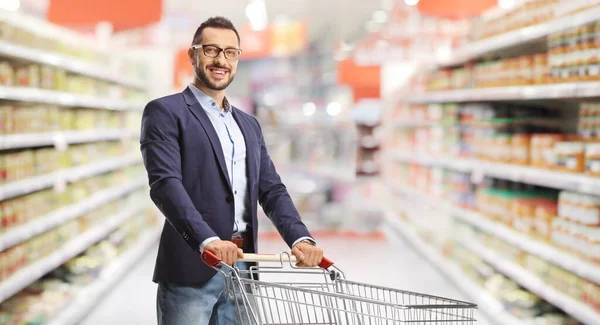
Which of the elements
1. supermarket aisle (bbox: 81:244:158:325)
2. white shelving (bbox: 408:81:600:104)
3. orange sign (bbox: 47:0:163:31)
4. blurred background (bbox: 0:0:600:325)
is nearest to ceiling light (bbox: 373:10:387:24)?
blurred background (bbox: 0:0:600:325)

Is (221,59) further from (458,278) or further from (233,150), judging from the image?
(458,278)

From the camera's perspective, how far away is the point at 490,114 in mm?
5762

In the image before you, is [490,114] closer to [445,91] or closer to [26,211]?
[445,91]

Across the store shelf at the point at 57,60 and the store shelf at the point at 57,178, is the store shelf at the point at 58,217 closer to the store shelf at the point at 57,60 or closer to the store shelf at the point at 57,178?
the store shelf at the point at 57,178

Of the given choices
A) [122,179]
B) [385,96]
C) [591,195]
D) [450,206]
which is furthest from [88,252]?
[385,96]

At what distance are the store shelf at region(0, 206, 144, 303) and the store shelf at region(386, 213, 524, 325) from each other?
285 cm

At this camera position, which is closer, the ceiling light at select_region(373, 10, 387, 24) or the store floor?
the store floor

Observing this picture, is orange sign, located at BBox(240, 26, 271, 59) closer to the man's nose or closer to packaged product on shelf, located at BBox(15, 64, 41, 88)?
packaged product on shelf, located at BBox(15, 64, 41, 88)

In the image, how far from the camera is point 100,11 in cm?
568

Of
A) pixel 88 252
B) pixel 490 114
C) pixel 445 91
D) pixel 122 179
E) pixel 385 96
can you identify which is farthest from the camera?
pixel 385 96

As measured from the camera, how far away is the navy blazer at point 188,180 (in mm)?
2229

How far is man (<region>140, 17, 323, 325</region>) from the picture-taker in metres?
2.25

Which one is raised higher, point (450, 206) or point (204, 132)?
point (204, 132)

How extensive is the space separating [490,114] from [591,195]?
1889 mm
